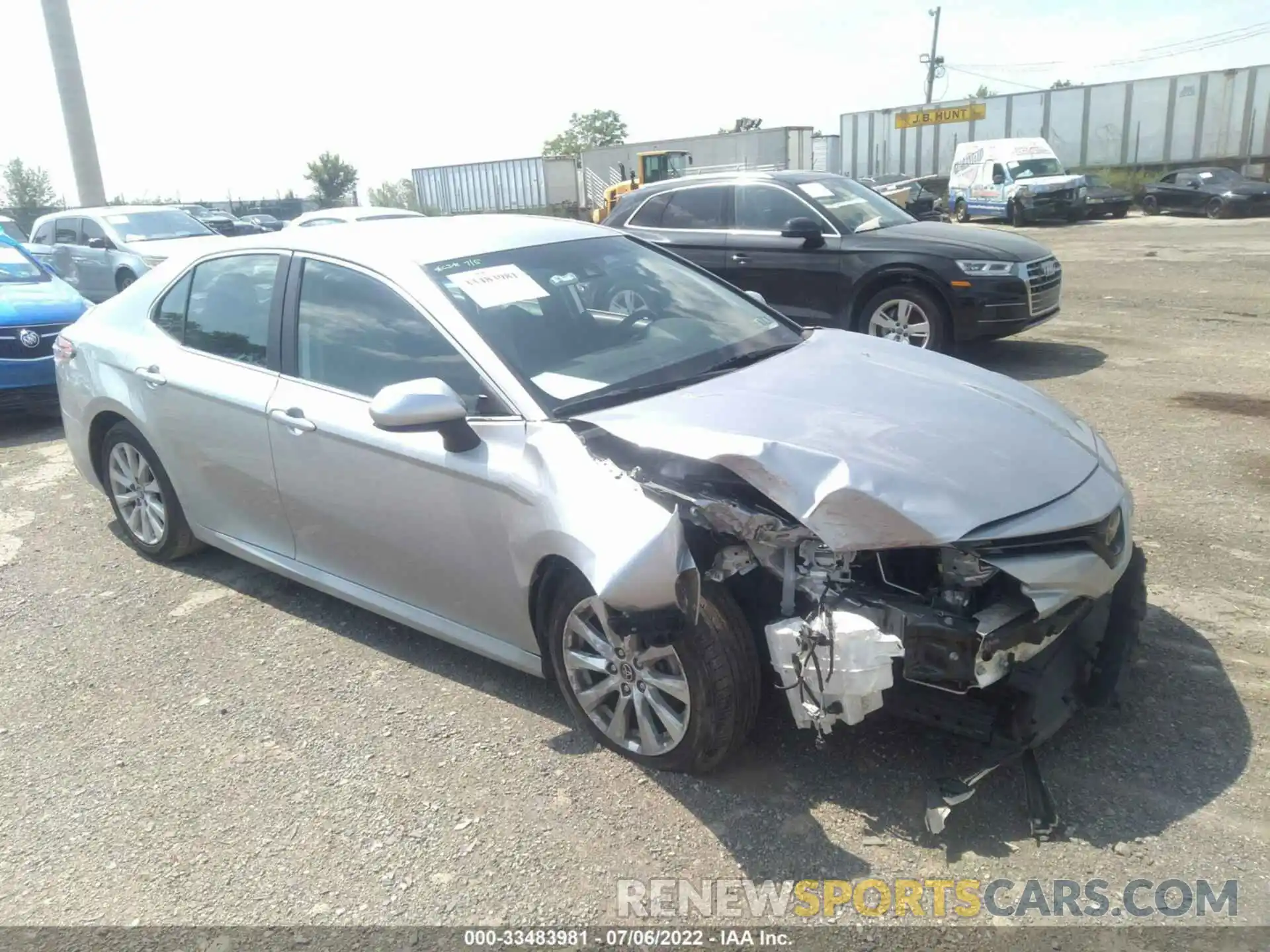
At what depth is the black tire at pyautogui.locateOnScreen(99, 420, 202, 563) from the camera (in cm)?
475

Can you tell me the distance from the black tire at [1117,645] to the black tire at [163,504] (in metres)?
4.05

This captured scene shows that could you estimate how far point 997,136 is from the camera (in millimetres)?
37656

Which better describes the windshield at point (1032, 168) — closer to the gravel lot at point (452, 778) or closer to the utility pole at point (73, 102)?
the gravel lot at point (452, 778)

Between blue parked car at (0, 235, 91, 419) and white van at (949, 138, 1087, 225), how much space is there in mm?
24570

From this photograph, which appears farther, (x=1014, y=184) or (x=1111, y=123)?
(x=1111, y=123)

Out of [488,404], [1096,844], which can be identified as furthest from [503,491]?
[1096,844]

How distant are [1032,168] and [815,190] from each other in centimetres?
2141

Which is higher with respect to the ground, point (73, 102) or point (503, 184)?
point (73, 102)

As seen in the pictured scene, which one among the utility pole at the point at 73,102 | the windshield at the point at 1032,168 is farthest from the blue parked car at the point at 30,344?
the utility pole at the point at 73,102

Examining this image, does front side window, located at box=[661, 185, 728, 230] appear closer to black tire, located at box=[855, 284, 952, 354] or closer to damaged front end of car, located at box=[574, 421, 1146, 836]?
black tire, located at box=[855, 284, 952, 354]

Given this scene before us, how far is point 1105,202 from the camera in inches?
1081

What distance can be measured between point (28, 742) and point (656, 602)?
2.54m

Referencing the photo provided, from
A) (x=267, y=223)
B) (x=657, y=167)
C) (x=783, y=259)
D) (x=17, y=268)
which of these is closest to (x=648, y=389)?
(x=783, y=259)

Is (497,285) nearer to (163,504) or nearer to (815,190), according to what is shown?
(163,504)
